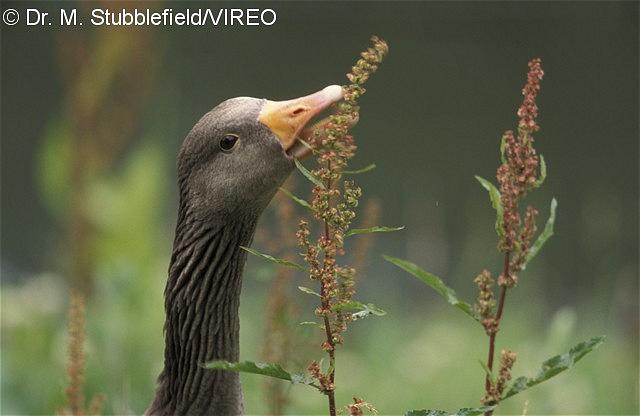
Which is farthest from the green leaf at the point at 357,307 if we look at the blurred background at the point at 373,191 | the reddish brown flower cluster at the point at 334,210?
the blurred background at the point at 373,191

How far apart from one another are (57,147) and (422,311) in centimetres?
236

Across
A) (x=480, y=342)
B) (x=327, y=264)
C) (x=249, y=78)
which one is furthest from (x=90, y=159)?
(x=249, y=78)

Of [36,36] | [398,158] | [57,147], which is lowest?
[57,147]

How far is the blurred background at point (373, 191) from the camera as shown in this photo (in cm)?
450

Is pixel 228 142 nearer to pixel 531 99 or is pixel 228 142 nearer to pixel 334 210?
pixel 334 210

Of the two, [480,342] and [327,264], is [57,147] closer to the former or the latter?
[480,342]

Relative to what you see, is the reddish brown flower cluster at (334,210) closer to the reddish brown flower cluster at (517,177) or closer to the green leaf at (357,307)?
the green leaf at (357,307)

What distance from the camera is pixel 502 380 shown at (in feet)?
6.68

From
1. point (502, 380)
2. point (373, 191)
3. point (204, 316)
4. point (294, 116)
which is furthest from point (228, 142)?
point (373, 191)

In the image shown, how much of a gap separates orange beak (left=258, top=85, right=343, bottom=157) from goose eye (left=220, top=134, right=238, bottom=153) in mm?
78

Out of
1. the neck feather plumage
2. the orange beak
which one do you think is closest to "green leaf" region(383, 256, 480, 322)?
the orange beak

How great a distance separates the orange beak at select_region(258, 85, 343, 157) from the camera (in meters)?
2.57

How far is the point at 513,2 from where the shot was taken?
11.2m

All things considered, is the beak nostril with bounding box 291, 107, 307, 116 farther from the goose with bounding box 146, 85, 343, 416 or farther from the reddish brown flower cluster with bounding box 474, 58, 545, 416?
the reddish brown flower cluster with bounding box 474, 58, 545, 416
